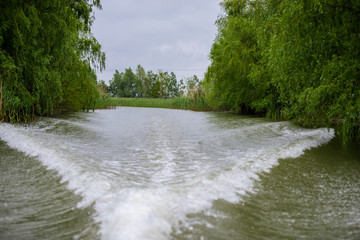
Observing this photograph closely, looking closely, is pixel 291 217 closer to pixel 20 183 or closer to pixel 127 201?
pixel 127 201

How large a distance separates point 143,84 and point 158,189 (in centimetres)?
7586

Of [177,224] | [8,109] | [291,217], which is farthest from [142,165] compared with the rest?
[8,109]

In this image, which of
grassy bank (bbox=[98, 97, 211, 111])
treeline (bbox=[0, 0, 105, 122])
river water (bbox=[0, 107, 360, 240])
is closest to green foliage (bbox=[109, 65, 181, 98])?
Result: grassy bank (bbox=[98, 97, 211, 111])

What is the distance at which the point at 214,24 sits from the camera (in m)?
20.9

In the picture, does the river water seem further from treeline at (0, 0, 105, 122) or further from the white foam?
treeline at (0, 0, 105, 122)

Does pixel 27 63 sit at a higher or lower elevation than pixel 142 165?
higher

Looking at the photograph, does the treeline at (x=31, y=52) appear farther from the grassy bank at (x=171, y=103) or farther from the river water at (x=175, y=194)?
the grassy bank at (x=171, y=103)

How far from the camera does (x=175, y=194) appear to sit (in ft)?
10.1

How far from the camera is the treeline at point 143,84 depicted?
234ft

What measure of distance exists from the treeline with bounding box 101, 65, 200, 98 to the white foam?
63897 millimetres

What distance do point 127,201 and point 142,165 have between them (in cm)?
181

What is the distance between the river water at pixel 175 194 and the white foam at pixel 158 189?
0.04 ft

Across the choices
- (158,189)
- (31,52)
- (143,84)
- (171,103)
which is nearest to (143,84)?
(143,84)

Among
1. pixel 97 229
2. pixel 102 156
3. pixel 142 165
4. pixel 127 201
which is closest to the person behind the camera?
pixel 97 229
